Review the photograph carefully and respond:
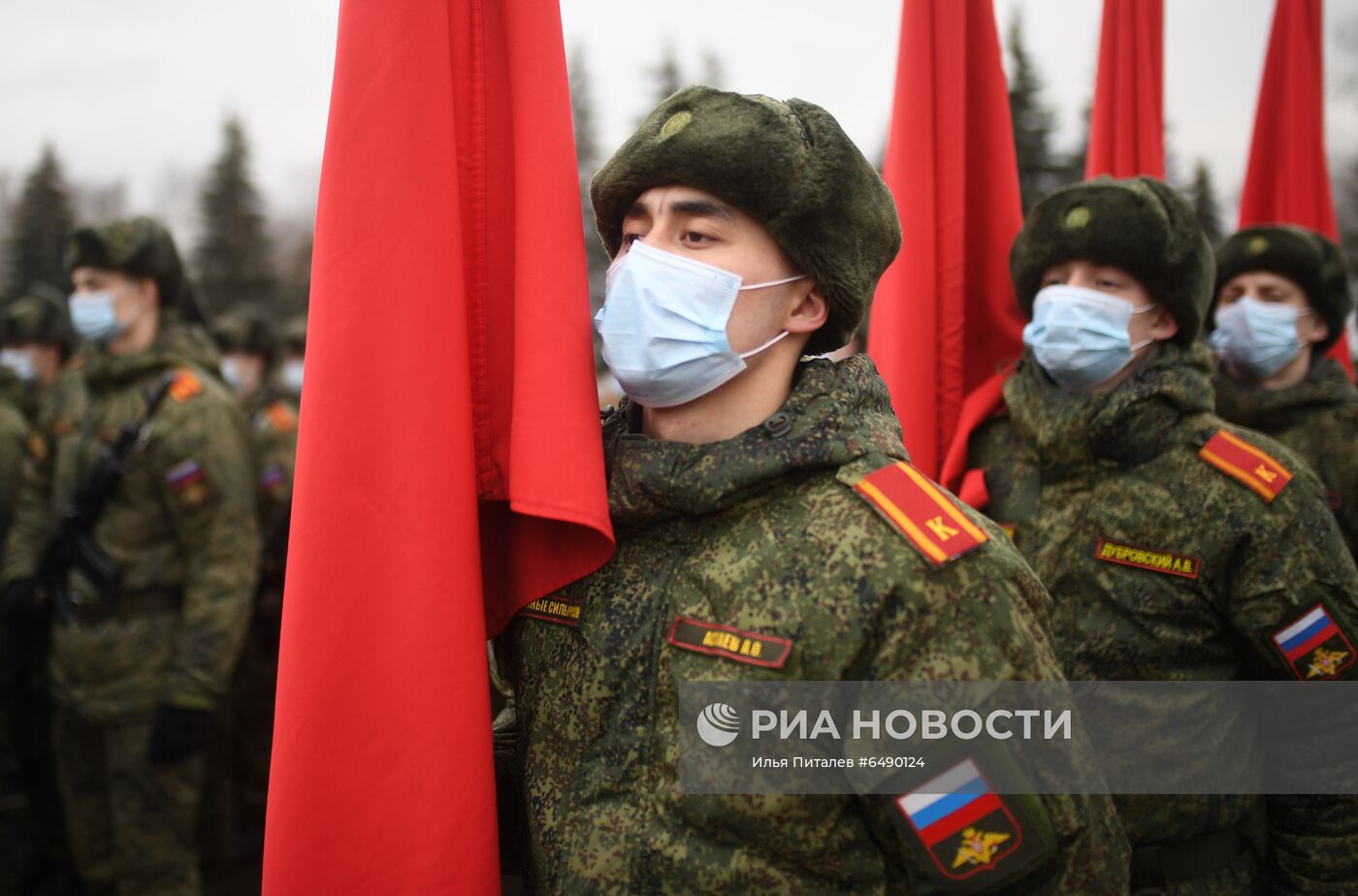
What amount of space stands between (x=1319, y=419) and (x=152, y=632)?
5056mm

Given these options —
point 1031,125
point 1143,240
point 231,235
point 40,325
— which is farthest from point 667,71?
point 1143,240

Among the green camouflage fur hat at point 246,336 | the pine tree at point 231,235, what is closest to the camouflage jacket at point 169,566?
the green camouflage fur hat at point 246,336

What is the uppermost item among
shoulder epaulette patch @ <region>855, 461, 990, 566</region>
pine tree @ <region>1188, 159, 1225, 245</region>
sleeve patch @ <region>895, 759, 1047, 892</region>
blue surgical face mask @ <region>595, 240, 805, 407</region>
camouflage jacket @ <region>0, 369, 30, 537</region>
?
blue surgical face mask @ <region>595, 240, 805, 407</region>

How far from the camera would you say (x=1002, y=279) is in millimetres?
3535

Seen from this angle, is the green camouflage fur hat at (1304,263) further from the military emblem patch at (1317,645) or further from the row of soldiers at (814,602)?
the military emblem patch at (1317,645)

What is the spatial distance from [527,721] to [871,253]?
1114 mm

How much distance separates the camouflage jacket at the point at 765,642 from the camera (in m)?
1.69

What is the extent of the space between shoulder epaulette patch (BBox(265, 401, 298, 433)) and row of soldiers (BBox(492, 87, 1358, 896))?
6507 mm

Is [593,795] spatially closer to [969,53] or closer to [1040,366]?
[1040,366]

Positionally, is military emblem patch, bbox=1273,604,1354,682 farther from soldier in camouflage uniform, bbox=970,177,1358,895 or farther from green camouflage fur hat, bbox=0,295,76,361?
green camouflage fur hat, bbox=0,295,76,361

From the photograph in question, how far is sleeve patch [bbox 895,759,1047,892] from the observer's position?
1.65 meters

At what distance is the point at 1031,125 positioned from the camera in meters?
23.8

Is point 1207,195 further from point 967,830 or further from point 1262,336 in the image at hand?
point 967,830

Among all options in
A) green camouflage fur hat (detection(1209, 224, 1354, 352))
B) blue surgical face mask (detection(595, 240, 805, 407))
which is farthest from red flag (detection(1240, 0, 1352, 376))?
blue surgical face mask (detection(595, 240, 805, 407))
